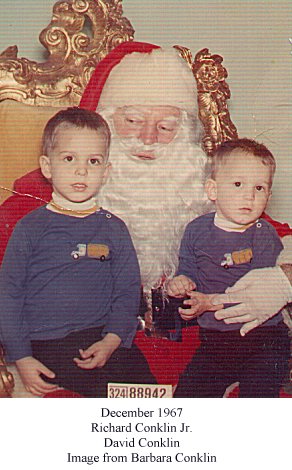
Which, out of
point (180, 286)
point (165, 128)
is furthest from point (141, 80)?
point (180, 286)

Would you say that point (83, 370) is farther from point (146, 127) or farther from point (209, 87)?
point (209, 87)

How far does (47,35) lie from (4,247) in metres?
0.56

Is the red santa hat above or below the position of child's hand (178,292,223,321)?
above

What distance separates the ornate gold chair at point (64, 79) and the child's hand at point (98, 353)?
446 mm

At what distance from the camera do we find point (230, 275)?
6.56 feet

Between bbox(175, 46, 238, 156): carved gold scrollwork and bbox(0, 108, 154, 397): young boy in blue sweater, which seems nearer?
bbox(0, 108, 154, 397): young boy in blue sweater

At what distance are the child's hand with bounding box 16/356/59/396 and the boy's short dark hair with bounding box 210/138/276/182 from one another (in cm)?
66

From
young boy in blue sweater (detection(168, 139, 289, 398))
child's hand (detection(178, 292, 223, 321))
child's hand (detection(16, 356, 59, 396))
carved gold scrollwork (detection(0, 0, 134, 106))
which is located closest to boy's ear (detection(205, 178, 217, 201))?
young boy in blue sweater (detection(168, 139, 289, 398))

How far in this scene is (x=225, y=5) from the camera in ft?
6.81

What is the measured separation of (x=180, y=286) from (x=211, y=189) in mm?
263

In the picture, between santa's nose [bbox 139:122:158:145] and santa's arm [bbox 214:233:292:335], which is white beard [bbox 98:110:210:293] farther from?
santa's arm [bbox 214:233:292:335]

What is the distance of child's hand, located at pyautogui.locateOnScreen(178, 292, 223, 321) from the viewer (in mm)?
1995
